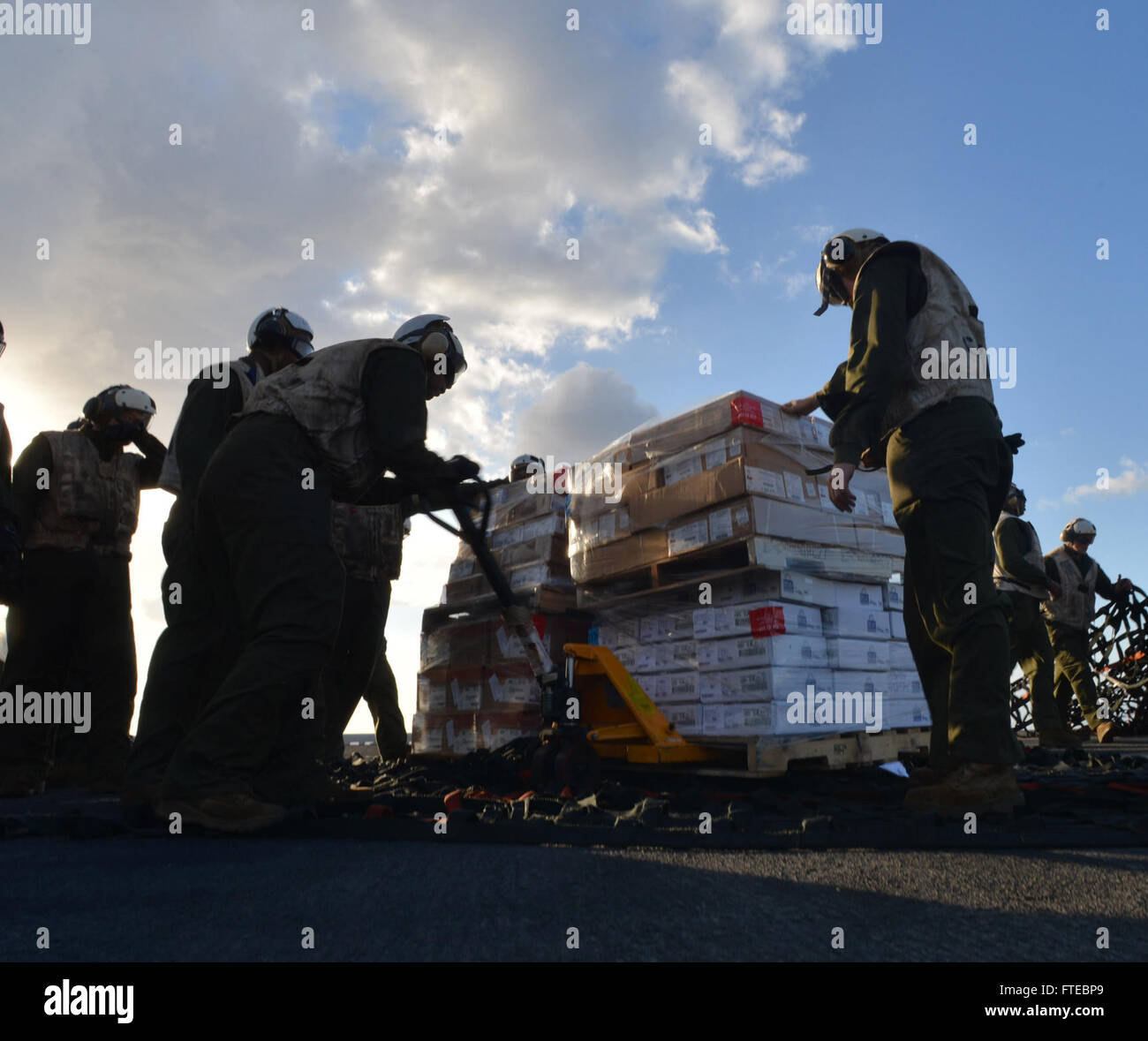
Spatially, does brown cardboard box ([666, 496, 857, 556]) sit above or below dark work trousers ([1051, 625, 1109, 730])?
above

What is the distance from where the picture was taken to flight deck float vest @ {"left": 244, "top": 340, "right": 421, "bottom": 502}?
2846mm

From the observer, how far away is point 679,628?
4625mm

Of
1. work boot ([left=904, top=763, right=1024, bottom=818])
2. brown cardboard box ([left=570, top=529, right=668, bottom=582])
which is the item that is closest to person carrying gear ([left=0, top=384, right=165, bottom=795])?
brown cardboard box ([left=570, top=529, right=668, bottom=582])

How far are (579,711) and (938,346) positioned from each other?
2.24 meters

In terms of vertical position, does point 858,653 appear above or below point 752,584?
below

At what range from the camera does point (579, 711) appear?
13.0 ft

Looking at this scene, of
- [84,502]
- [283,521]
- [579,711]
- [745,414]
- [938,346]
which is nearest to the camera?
[283,521]

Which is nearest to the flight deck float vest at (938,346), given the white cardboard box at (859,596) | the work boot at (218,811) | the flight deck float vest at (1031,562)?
the white cardboard box at (859,596)

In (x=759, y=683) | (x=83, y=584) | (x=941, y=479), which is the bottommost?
(x=759, y=683)

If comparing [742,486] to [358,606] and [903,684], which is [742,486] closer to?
[903,684]

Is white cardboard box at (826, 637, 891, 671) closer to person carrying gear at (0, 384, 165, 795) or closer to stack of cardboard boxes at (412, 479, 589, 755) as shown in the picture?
stack of cardboard boxes at (412, 479, 589, 755)

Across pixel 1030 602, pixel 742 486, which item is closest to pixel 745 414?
pixel 742 486

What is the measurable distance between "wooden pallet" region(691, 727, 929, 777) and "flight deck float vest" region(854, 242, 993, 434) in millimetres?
1671

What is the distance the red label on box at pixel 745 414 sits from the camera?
4578 mm
